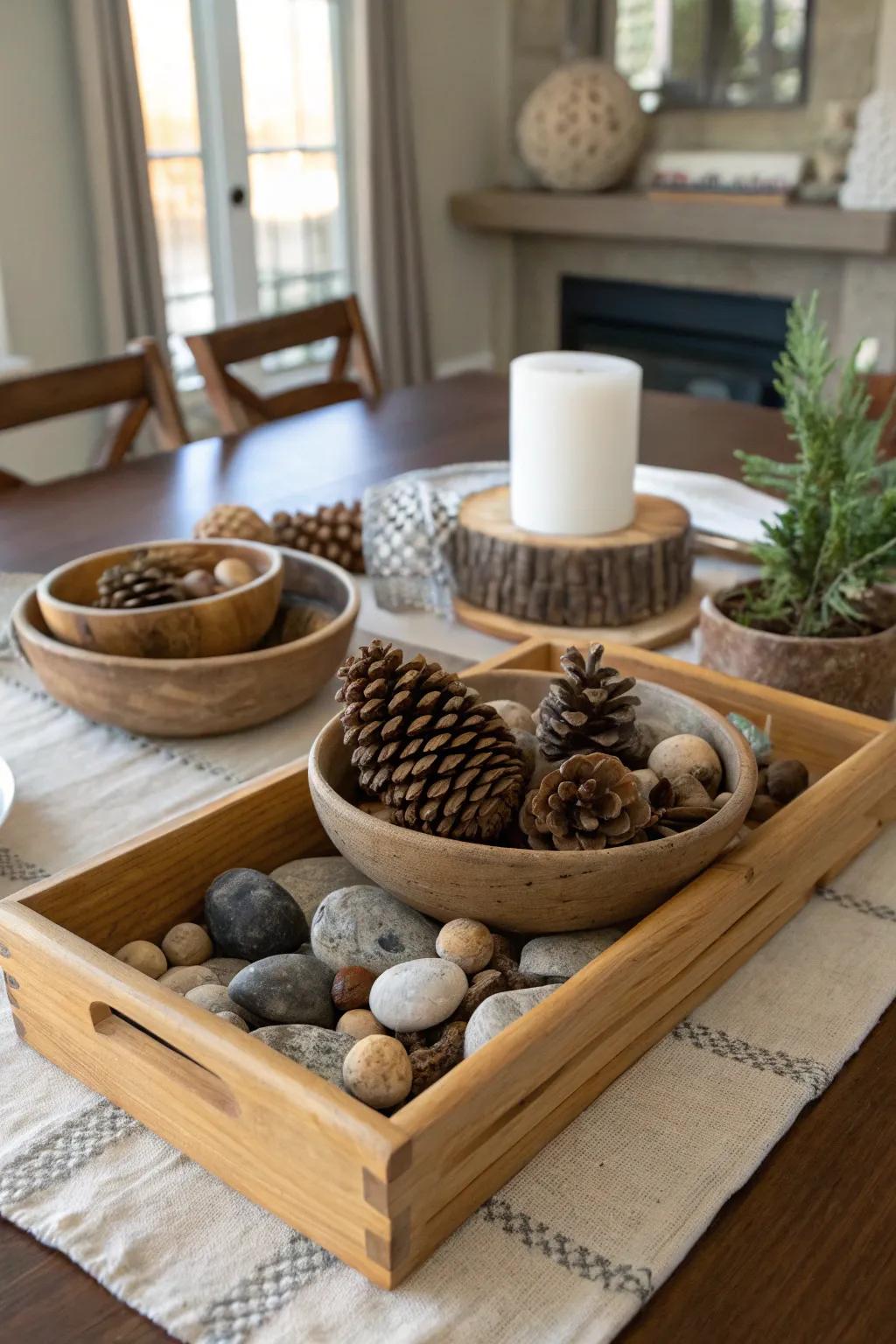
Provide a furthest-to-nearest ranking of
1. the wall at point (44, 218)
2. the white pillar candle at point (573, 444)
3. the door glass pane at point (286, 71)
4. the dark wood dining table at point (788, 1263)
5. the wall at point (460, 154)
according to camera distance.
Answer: the wall at point (460, 154) < the door glass pane at point (286, 71) < the wall at point (44, 218) < the white pillar candle at point (573, 444) < the dark wood dining table at point (788, 1263)

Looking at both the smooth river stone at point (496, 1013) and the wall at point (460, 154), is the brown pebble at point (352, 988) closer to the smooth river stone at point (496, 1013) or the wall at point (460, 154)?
the smooth river stone at point (496, 1013)

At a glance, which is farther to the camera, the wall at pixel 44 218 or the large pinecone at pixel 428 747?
the wall at pixel 44 218

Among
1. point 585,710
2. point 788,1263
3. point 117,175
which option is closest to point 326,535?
point 585,710

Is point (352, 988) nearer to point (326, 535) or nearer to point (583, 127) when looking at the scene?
point (326, 535)

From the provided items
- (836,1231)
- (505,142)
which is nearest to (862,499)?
(836,1231)

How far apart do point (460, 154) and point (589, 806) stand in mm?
3686

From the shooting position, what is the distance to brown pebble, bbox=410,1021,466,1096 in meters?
0.52

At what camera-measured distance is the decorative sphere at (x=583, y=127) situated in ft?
11.2

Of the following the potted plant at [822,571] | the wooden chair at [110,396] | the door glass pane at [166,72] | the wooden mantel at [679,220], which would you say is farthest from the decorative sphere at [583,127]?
the potted plant at [822,571]

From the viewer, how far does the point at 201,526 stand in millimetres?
1154

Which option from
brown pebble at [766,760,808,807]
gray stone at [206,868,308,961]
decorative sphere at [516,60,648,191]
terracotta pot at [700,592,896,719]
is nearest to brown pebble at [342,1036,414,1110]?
gray stone at [206,868,308,961]

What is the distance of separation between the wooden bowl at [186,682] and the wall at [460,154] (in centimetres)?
318

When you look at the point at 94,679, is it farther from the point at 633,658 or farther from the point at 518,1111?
the point at 518,1111

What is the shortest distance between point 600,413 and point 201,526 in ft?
1.24
